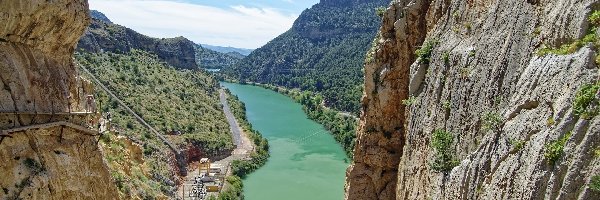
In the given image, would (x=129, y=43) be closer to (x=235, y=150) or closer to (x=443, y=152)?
(x=235, y=150)

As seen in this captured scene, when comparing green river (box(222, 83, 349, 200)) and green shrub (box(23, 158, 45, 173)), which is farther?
green river (box(222, 83, 349, 200))

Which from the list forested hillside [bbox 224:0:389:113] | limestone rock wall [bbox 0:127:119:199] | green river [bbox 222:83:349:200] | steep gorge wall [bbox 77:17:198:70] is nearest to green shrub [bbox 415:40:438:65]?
limestone rock wall [bbox 0:127:119:199]

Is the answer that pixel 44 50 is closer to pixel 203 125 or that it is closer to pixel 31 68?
pixel 31 68

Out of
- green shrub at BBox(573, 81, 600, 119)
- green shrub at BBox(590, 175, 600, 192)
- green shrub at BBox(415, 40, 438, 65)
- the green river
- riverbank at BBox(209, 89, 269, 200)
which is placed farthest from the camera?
the green river

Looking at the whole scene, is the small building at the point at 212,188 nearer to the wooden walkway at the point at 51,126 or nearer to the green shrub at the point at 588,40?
the wooden walkway at the point at 51,126

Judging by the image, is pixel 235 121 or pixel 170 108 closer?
pixel 170 108

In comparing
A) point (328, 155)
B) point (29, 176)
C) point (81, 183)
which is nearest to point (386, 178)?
point (81, 183)

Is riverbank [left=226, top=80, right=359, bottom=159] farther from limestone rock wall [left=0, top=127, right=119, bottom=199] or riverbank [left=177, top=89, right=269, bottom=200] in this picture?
limestone rock wall [left=0, top=127, right=119, bottom=199]
